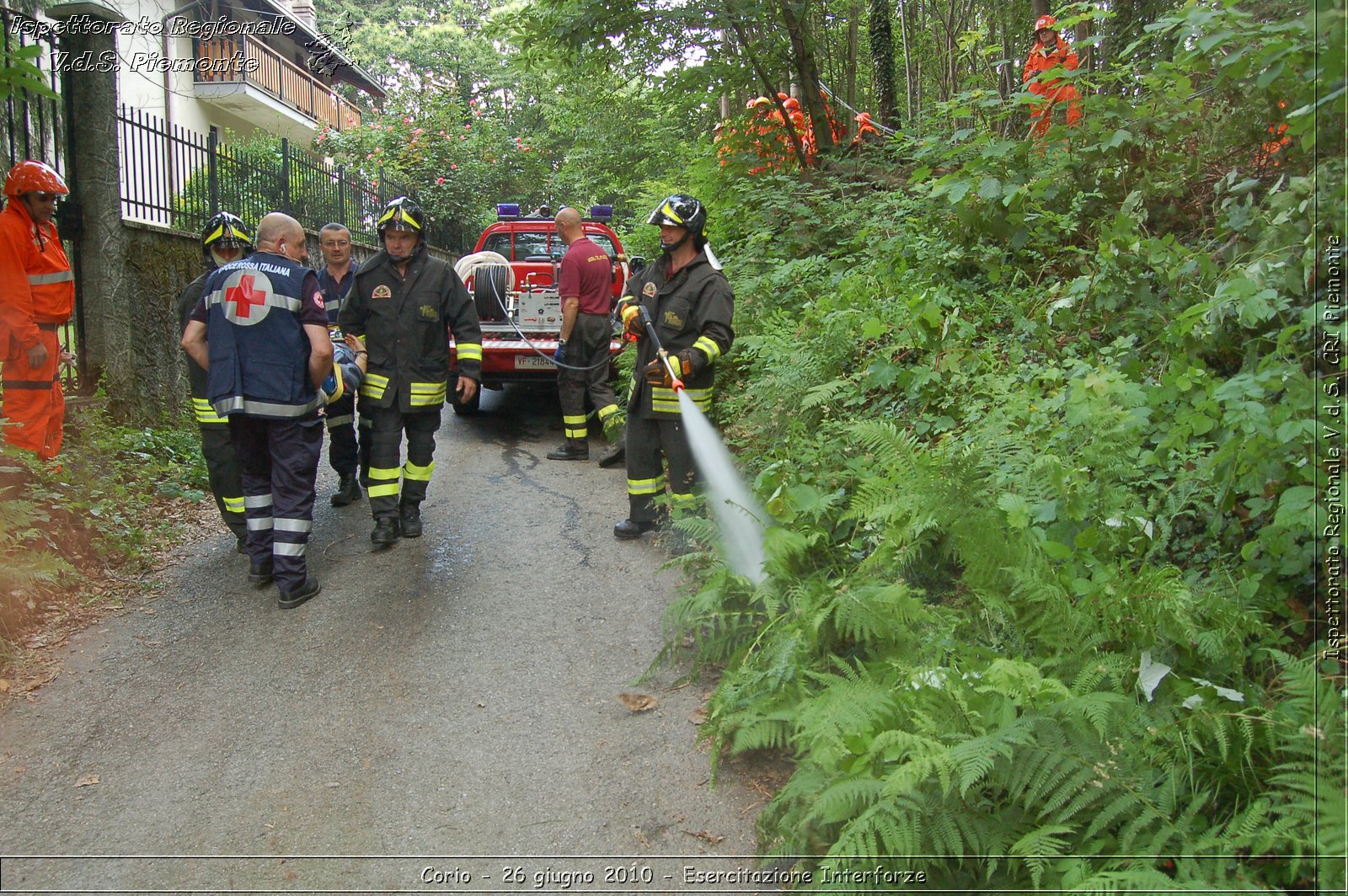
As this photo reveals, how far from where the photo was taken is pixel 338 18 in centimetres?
4038

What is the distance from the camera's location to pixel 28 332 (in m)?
6.67

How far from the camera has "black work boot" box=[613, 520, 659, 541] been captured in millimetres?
6598

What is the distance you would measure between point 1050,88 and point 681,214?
96.0 inches

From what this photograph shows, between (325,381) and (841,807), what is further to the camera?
(325,381)

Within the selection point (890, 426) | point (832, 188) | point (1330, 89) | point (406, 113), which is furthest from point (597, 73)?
point (406, 113)

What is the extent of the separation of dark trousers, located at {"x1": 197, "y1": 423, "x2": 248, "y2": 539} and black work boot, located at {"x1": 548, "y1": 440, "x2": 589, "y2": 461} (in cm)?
343

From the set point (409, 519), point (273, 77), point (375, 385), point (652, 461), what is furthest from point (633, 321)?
point (273, 77)

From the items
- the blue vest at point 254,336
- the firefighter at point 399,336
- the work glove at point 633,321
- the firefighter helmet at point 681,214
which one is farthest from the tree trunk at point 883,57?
the blue vest at point 254,336

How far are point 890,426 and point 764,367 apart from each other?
118 inches

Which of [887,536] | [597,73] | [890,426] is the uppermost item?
[597,73]

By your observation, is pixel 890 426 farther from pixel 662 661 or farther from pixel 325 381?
pixel 325 381

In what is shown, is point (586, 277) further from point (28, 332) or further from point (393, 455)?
point (28, 332)

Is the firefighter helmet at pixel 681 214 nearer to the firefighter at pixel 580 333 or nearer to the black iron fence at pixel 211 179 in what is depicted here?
the firefighter at pixel 580 333

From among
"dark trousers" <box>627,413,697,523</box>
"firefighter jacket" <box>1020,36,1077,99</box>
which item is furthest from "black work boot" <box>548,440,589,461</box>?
"firefighter jacket" <box>1020,36,1077,99</box>
